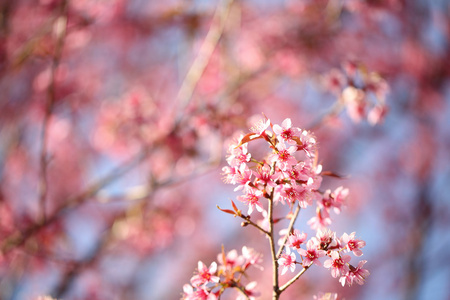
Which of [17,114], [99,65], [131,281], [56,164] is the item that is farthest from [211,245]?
[17,114]

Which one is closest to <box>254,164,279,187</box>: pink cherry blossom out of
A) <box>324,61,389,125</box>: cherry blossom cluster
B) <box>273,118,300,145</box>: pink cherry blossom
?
<box>273,118,300,145</box>: pink cherry blossom

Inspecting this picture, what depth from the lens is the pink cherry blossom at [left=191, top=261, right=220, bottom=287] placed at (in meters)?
1.48

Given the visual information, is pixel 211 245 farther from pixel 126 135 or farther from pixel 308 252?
pixel 308 252

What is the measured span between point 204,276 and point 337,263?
0.51m

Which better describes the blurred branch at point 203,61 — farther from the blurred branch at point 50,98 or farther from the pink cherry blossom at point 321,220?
the pink cherry blossom at point 321,220

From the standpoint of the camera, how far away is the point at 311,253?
4.75 feet

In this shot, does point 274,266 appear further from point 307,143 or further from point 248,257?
point 307,143

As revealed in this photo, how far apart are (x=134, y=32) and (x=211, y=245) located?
4.13 meters

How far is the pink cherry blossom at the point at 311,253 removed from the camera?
1433 mm

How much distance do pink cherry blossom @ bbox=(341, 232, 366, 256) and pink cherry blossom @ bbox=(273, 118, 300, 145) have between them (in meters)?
0.40

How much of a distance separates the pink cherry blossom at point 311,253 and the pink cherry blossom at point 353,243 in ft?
0.32

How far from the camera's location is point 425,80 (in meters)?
5.89

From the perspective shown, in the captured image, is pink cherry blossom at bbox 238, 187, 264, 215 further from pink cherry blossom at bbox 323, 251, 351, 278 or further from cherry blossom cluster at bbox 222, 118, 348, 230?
pink cherry blossom at bbox 323, 251, 351, 278

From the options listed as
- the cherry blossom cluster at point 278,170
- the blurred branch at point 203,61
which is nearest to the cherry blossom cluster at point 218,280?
the cherry blossom cluster at point 278,170
